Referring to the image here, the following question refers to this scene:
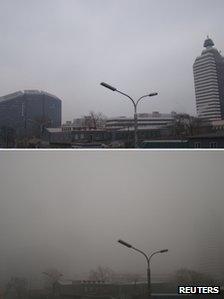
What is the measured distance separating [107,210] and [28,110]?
1454 mm

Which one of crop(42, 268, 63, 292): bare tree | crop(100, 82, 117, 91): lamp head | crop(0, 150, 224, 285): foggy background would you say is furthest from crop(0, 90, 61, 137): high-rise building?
crop(42, 268, 63, 292): bare tree

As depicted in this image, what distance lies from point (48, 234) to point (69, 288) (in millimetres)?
257

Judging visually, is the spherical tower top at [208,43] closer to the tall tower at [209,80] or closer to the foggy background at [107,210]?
the tall tower at [209,80]

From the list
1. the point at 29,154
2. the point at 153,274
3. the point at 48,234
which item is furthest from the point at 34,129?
the point at 153,274

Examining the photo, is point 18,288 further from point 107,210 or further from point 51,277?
point 107,210

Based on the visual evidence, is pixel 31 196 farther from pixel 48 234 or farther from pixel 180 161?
pixel 180 161

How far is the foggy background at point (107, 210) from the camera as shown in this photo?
133cm

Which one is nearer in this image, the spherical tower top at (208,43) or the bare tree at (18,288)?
the bare tree at (18,288)

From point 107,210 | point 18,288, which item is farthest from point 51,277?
point 107,210

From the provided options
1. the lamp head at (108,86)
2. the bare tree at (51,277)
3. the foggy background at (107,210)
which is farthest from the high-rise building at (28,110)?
the bare tree at (51,277)

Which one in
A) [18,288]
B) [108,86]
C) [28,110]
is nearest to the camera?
[18,288]

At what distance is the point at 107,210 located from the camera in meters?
1.35

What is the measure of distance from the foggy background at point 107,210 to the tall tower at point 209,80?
5.31 feet

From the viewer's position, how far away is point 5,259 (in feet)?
4.35
